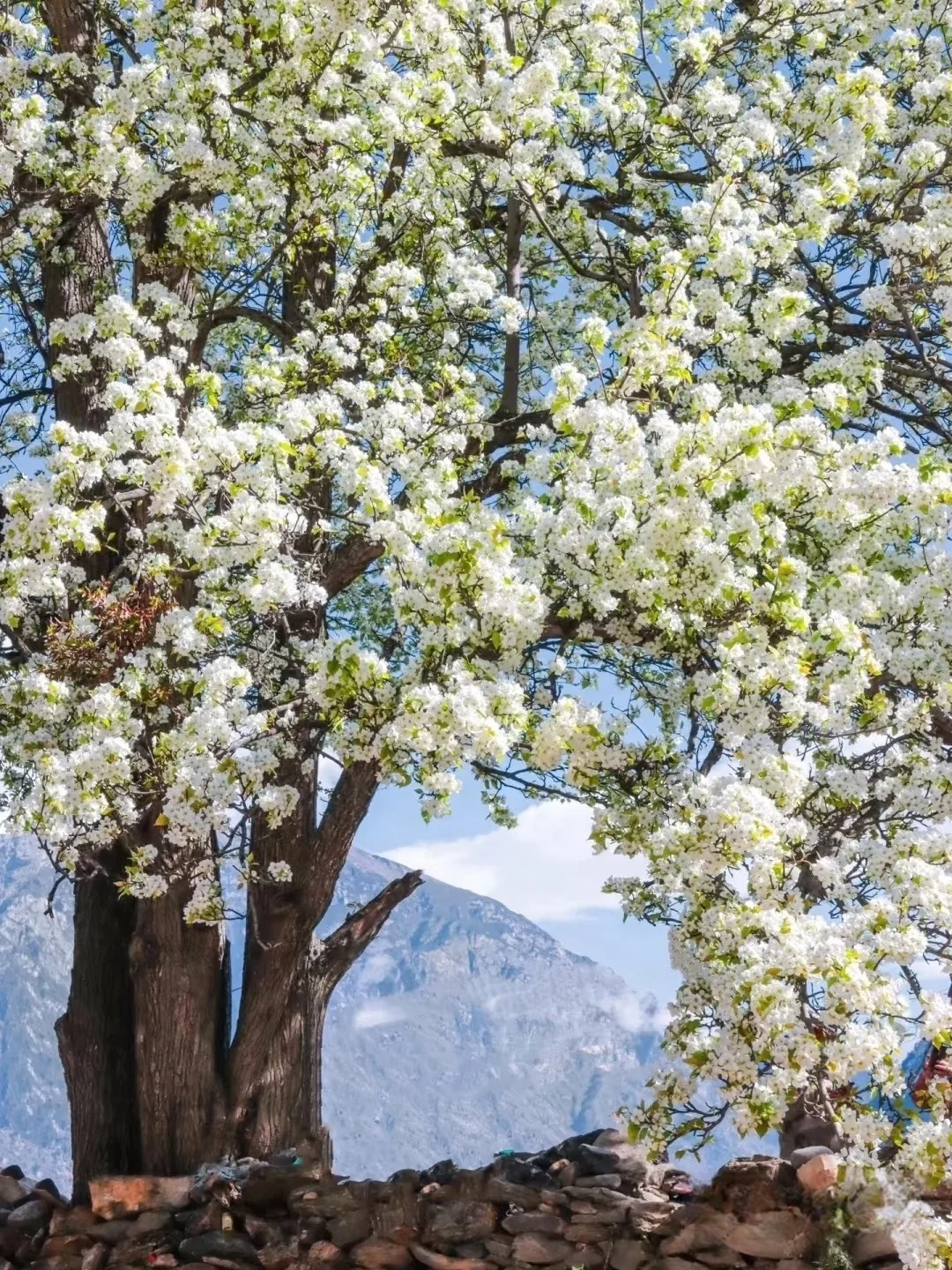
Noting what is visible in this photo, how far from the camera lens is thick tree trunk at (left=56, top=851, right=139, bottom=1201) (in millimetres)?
10867

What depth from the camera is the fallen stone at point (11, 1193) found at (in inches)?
416

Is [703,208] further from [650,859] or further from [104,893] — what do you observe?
[104,893]

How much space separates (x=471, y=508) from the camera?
26.3 ft

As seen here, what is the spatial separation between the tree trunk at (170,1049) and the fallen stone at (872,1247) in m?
4.77

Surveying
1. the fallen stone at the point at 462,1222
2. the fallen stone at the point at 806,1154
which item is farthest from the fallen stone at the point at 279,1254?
the fallen stone at the point at 806,1154

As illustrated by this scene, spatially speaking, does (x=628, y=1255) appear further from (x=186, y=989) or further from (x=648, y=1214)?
(x=186, y=989)

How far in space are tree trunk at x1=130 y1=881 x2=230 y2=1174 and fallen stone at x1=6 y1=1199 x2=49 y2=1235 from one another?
0.81 m

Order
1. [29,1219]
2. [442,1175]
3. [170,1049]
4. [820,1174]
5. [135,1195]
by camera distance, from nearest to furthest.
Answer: [820,1174]
[442,1175]
[135,1195]
[29,1219]
[170,1049]

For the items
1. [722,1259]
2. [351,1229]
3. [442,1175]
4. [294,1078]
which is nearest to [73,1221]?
[294,1078]

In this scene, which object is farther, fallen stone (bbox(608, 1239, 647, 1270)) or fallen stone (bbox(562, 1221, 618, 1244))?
fallen stone (bbox(562, 1221, 618, 1244))

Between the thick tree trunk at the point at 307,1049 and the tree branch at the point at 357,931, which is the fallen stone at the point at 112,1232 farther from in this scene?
the tree branch at the point at 357,931

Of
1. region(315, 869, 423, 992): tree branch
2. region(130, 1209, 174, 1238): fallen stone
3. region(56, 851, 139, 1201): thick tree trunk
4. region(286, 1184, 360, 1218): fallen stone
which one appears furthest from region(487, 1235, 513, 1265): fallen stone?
region(56, 851, 139, 1201): thick tree trunk

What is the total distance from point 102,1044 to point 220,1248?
223 centimetres

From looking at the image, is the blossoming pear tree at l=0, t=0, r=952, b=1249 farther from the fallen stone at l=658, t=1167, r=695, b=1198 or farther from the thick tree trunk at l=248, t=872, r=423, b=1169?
the fallen stone at l=658, t=1167, r=695, b=1198
